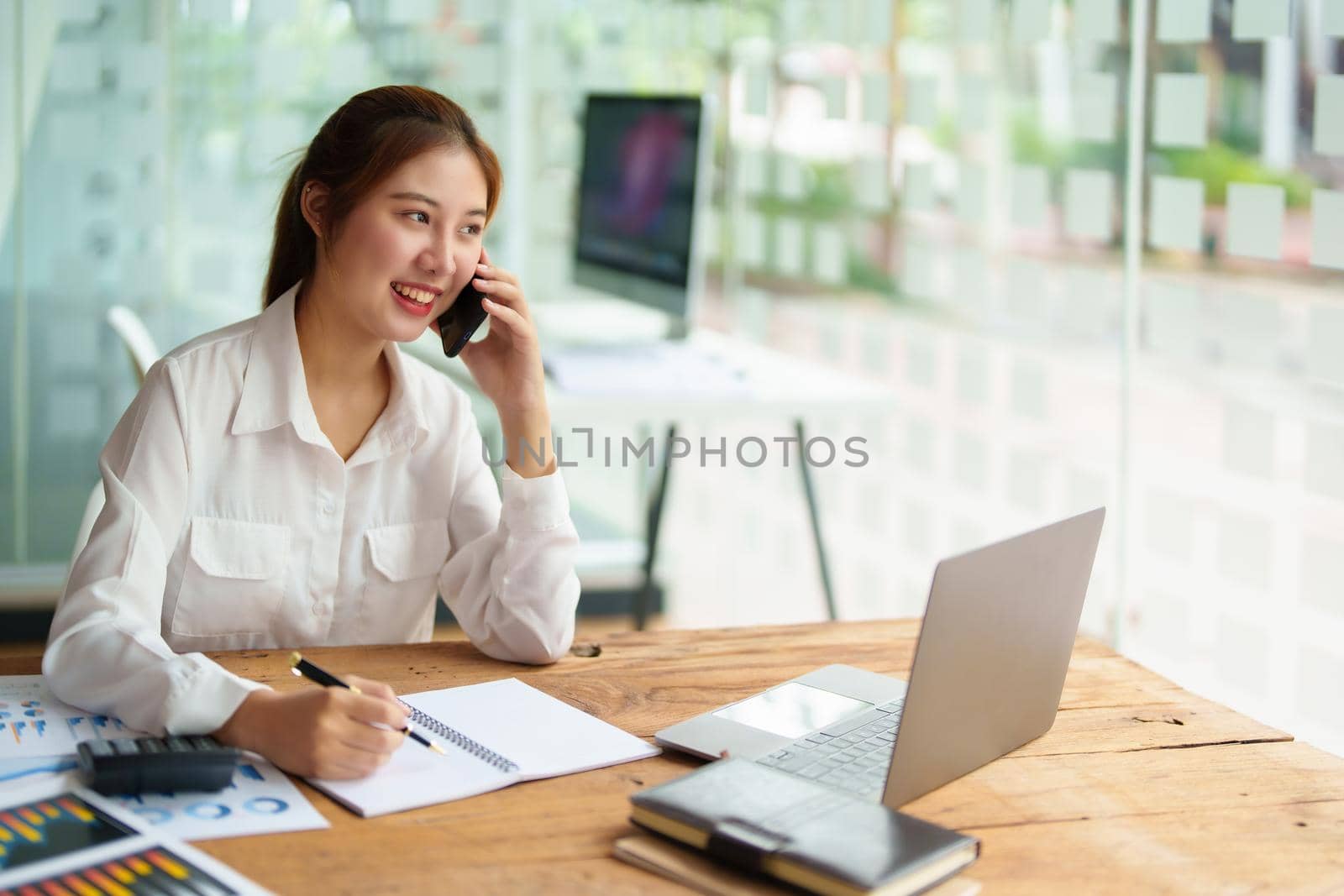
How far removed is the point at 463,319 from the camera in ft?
5.49

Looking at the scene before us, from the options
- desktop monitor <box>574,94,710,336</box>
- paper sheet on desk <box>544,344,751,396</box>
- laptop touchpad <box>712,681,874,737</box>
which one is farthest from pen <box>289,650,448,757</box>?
desktop monitor <box>574,94,710,336</box>

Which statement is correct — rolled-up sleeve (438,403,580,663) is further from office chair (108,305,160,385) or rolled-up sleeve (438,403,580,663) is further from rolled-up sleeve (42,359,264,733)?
office chair (108,305,160,385)

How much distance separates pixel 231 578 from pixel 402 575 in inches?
8.2

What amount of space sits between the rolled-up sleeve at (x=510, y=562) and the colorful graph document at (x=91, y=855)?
52 centimetres

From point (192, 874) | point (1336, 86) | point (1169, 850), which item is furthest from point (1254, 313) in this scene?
point (192, 874)

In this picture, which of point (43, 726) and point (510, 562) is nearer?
point (43, 726)

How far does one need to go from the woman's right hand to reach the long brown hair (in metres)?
0.63

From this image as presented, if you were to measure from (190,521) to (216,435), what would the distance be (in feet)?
0.32

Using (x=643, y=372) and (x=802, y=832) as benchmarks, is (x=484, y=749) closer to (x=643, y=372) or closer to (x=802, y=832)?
(x=802, y=832)

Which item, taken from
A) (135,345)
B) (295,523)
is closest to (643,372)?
(135,345)

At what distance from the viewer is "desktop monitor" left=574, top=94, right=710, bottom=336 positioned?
2924 millimetres

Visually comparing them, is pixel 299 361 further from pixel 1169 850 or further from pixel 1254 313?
pixel 1254 313

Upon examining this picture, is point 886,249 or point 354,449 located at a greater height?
point 886,249

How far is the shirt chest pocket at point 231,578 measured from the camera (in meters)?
1.53
